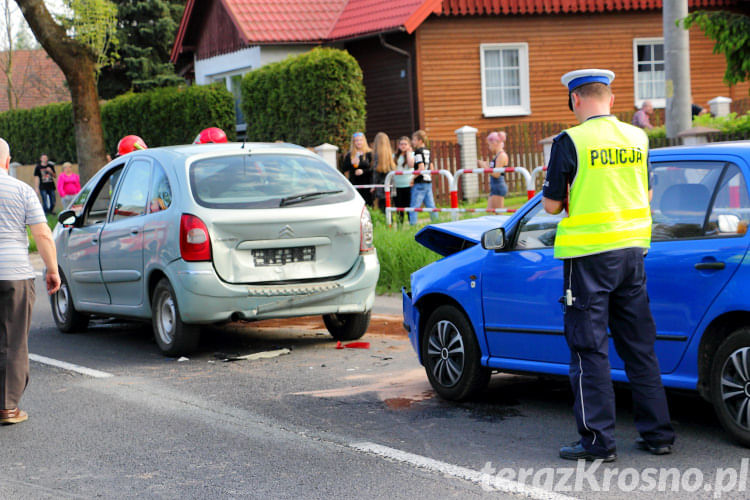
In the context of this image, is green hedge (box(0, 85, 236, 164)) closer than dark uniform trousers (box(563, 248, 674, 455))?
No

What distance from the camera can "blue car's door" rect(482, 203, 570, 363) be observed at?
6.36 metres

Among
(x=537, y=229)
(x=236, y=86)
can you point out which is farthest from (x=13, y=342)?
(x=236, y=86)

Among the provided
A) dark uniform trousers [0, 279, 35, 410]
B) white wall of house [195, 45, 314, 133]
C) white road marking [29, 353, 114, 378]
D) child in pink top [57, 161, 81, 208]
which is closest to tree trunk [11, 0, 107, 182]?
child in pink top [57, 161, 81, 208]

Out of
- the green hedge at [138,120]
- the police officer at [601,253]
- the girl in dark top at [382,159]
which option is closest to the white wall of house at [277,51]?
the green hedge at [138,120]

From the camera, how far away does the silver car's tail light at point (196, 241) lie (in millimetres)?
8773

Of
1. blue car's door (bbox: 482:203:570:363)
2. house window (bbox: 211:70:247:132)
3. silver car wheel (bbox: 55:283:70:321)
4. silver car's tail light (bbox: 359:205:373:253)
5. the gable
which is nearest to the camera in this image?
blue car's door (bbox: 482:203:570:363)

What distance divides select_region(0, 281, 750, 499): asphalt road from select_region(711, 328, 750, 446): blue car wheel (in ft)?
0.47

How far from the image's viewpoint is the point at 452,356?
7109 millimetres

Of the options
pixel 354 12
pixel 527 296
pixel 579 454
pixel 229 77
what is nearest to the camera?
pixel 579 454

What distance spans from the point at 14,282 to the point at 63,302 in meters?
4.10

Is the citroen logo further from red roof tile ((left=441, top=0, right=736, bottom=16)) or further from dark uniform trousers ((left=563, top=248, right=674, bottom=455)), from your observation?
red roof tile ((left=441, top=0, right=736, bottom=16))

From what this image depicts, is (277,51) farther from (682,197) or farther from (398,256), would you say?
(682,197)

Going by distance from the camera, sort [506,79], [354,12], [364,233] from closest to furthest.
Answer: [364,233] < [506,79] < [354,12]

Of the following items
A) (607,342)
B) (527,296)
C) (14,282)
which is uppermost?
(14,282)
